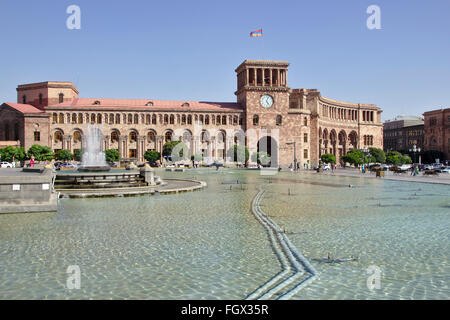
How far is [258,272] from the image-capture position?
657cm

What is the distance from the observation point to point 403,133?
120 metres

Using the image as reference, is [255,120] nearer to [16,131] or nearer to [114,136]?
[114,136]

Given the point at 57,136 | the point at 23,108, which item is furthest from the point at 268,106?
the point at 23,108

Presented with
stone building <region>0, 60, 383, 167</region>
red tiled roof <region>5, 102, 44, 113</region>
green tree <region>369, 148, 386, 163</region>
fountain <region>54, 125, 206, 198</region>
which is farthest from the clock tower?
fountain <region>54, 125, 206, 198</region>

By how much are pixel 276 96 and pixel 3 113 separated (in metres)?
50.0

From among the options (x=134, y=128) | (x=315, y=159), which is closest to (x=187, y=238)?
(x=134, y=128)

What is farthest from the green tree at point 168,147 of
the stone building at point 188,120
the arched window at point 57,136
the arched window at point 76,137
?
the arched window at point 57,136

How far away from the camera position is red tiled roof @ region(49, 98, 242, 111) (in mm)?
69875

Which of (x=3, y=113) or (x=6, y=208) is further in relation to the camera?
(x=3, y=113)

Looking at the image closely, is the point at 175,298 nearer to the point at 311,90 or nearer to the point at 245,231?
the point at 245,231

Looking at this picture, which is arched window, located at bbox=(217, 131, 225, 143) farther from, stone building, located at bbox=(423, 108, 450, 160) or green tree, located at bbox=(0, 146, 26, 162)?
stone building, located at bbox=(423, 108, 450, 160)

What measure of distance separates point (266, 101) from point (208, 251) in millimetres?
66007

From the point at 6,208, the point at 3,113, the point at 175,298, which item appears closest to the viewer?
the point at 175,298
